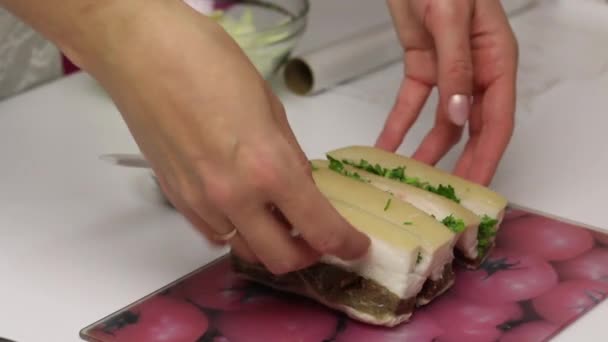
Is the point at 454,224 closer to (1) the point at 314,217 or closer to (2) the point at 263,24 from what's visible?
(1) the point at 314,217

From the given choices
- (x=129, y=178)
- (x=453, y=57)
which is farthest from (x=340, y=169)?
(x=129, y=178)

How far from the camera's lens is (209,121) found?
2.22 feet

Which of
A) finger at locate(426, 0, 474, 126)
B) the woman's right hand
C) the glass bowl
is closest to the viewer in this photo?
the woman's right hand

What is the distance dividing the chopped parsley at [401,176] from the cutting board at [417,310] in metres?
0.07

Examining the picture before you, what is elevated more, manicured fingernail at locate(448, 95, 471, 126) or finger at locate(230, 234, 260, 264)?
manicured fingernail at locate(448, 95, 471, 126)

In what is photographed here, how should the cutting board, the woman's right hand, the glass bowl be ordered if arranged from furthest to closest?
the glass bowl < the cutting board < the woman's right hand

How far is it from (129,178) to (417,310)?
0.38 meters

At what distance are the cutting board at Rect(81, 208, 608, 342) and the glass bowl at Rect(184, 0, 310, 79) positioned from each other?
1.29 feet

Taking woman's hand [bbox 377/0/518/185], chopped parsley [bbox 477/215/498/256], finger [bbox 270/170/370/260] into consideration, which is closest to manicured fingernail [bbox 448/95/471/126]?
woman's hand [bbox 377/0/518/185]

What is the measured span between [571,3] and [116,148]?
0.81 metres

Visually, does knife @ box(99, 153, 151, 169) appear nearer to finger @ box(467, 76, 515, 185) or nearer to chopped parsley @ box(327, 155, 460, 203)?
chopped parsley @ box(327, 155, 460, 203)

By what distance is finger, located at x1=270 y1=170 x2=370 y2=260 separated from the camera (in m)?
0.70

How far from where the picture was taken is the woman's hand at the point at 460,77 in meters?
0.98

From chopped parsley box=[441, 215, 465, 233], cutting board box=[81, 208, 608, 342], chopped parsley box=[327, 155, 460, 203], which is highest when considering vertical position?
chopped parsley box=[327, 155, 460, 203]
